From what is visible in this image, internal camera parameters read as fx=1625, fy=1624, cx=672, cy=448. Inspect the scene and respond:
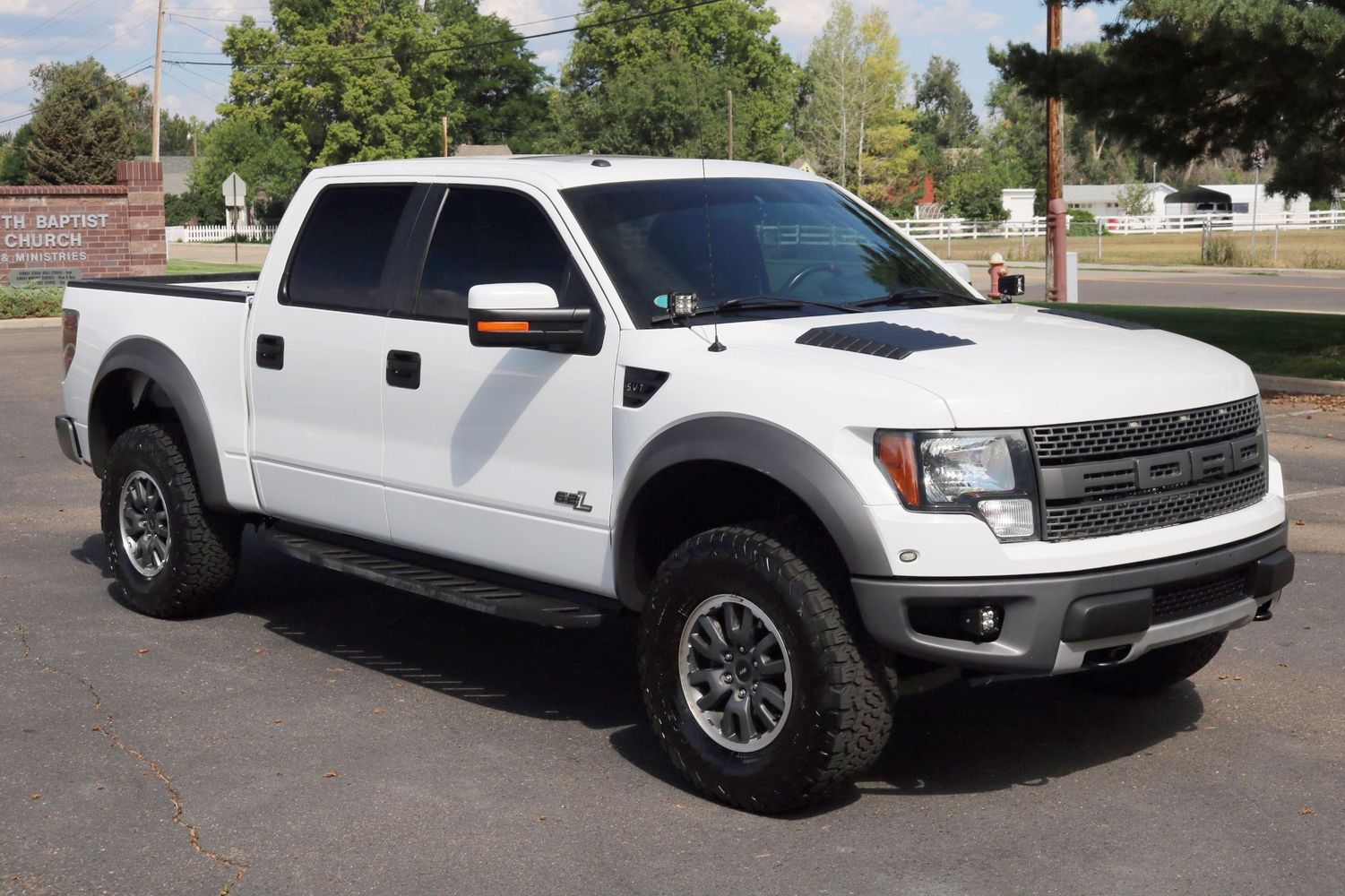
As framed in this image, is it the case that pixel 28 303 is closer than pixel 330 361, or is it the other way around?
pixel 330 361

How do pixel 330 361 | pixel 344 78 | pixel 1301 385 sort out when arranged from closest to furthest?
pixel 330 361, pixel 1301 385, pixel 344 78

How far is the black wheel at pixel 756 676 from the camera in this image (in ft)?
15.3

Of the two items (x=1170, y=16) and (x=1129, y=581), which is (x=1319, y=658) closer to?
(x=1129, y=581)

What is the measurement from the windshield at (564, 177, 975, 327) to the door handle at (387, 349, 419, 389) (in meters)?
0.86

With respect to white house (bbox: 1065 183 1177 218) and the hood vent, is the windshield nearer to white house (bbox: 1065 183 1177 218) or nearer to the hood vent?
the hood vent

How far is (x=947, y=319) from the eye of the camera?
18.3 ft

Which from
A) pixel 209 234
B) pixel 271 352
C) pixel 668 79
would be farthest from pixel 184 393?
pixel 209 234

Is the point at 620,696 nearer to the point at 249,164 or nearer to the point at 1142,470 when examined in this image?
the point at 1142,470

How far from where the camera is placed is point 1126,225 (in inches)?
3169

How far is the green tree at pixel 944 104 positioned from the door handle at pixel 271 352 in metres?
152

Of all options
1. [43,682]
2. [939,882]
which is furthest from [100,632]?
[939,882]

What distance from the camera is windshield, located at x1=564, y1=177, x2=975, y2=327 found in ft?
18.3

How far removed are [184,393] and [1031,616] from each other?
13.6 feet

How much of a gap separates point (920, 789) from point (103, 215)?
30.4 m
